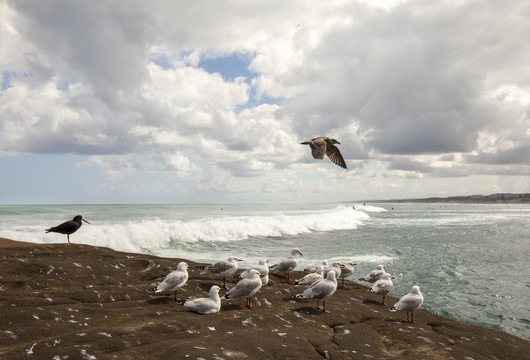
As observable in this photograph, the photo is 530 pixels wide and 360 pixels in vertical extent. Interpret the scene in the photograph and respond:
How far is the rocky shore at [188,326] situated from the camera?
525 centimetres

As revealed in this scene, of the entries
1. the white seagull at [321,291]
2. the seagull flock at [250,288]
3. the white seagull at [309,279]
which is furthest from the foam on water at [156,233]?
the white seagull at [321,291]

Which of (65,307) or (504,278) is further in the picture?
(504,278)

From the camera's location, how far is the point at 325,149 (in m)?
9.72

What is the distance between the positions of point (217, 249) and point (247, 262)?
7.36m

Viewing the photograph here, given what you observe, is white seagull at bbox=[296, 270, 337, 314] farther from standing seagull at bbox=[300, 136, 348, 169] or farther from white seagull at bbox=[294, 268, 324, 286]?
standing seagull at bbox=[300, 136, 348, 169]

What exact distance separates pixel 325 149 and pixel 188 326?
18.5 ft

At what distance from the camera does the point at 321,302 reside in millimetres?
9219

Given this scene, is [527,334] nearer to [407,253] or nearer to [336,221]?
[407,253]

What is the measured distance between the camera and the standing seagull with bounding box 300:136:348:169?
370 inches

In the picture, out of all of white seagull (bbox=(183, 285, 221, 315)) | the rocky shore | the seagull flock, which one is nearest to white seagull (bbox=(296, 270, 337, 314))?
the seagull flock

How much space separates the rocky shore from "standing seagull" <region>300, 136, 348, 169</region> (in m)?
3.84

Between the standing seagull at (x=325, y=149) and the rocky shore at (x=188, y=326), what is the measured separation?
3.84 m

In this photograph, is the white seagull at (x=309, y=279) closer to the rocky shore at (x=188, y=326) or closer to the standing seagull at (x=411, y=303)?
the rocky shore at (x=188, y=326)

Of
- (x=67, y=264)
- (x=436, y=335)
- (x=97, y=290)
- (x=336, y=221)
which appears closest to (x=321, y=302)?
(x=436, y=335)
